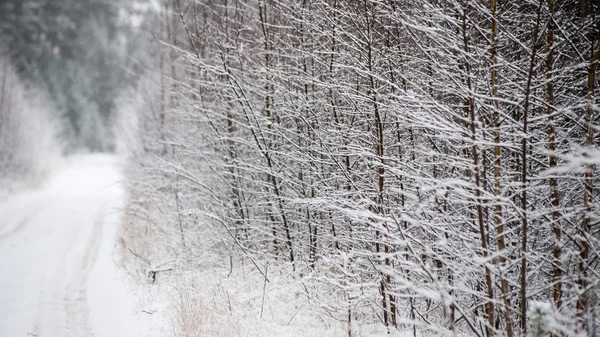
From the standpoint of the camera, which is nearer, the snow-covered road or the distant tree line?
the snow-covered road

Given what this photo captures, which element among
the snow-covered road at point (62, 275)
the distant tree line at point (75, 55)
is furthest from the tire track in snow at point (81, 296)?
the distant tree line at point (75, 55)

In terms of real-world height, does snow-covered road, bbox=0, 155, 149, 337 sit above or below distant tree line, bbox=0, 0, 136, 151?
below

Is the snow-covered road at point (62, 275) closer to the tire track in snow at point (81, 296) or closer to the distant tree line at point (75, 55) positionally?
the tire track in snow at point (81, 296)

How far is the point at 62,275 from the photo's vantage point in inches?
298

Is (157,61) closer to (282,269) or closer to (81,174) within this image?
(282,269)

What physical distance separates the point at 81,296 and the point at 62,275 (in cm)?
148

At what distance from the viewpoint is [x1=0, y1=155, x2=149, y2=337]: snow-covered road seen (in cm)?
539

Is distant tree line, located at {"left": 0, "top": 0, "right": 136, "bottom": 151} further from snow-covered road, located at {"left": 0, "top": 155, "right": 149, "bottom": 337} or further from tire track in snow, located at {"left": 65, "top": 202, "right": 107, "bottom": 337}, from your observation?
tire track in snow, located at {"left": 65, "top": 202, "right": 107, "bottom": 337}

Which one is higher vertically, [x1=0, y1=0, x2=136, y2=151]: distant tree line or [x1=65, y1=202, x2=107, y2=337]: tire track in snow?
[x1=0, y1=0, x2=136, y2=151]: distant tree line

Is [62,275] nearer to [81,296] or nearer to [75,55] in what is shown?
[81,296]

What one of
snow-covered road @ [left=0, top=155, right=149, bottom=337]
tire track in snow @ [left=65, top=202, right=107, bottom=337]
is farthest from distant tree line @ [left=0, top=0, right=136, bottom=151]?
tire track in snow @ [left=65, top=202, right=107, bottom=337]

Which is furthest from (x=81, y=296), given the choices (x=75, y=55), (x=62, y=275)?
(x=75, y=55)

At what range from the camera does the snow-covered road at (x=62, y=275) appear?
539cm

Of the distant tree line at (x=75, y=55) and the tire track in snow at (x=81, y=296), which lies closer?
the tire track in snow at (x=81, y=296)
